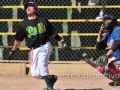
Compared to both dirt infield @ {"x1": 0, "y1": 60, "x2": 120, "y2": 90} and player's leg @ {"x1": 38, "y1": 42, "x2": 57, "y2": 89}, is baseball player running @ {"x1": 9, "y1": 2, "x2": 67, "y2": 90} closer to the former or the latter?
player's leg @ {"x1": 38, "y1": 42, "x2": 57, "y2": 89}

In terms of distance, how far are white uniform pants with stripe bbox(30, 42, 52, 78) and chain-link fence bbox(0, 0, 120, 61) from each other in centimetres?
297

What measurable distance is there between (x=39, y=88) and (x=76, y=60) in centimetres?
260

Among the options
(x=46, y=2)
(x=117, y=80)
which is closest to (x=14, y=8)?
(x=46, y=2)

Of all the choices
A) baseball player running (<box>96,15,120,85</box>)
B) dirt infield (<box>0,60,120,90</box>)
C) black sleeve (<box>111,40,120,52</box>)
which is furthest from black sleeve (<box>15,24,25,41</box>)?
black sleeve (<box>111,40,120,52</box>)

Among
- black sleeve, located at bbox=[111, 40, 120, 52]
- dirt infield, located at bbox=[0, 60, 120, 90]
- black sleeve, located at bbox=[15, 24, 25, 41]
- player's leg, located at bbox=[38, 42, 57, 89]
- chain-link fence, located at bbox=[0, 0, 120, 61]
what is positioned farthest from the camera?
chain-link fence, located at bbox=[0, 0, 120, 61]

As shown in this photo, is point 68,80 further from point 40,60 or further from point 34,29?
point 34,29

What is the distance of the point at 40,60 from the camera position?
6727mm

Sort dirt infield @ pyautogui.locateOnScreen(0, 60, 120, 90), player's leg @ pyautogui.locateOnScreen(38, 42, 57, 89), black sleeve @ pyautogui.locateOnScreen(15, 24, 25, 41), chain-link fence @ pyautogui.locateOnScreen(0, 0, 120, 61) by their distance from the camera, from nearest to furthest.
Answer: player's leg @ pyautogui.locateOnScreen(38, 42, 57, 89), black sleeve @ pyautogui.locateOnScreen(15, 24, 25, 41), dirt infield @ pyautogui.locateOnScreen(0, 60, 120, 90), chain-link fence @ pyautogui.locateOnScreen(0, 0, 120, 61)

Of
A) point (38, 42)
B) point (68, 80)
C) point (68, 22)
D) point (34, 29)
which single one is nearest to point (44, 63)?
point (38, 42)

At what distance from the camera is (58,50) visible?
32.6 feet

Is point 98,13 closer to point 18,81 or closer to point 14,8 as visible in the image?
point 14,8

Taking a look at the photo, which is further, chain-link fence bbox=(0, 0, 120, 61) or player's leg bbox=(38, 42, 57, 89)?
chain-link fence bbox=(0, 0, 120, 61)

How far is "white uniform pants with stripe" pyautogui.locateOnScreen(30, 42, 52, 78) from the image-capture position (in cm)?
672

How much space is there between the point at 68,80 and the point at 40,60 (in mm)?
2015
